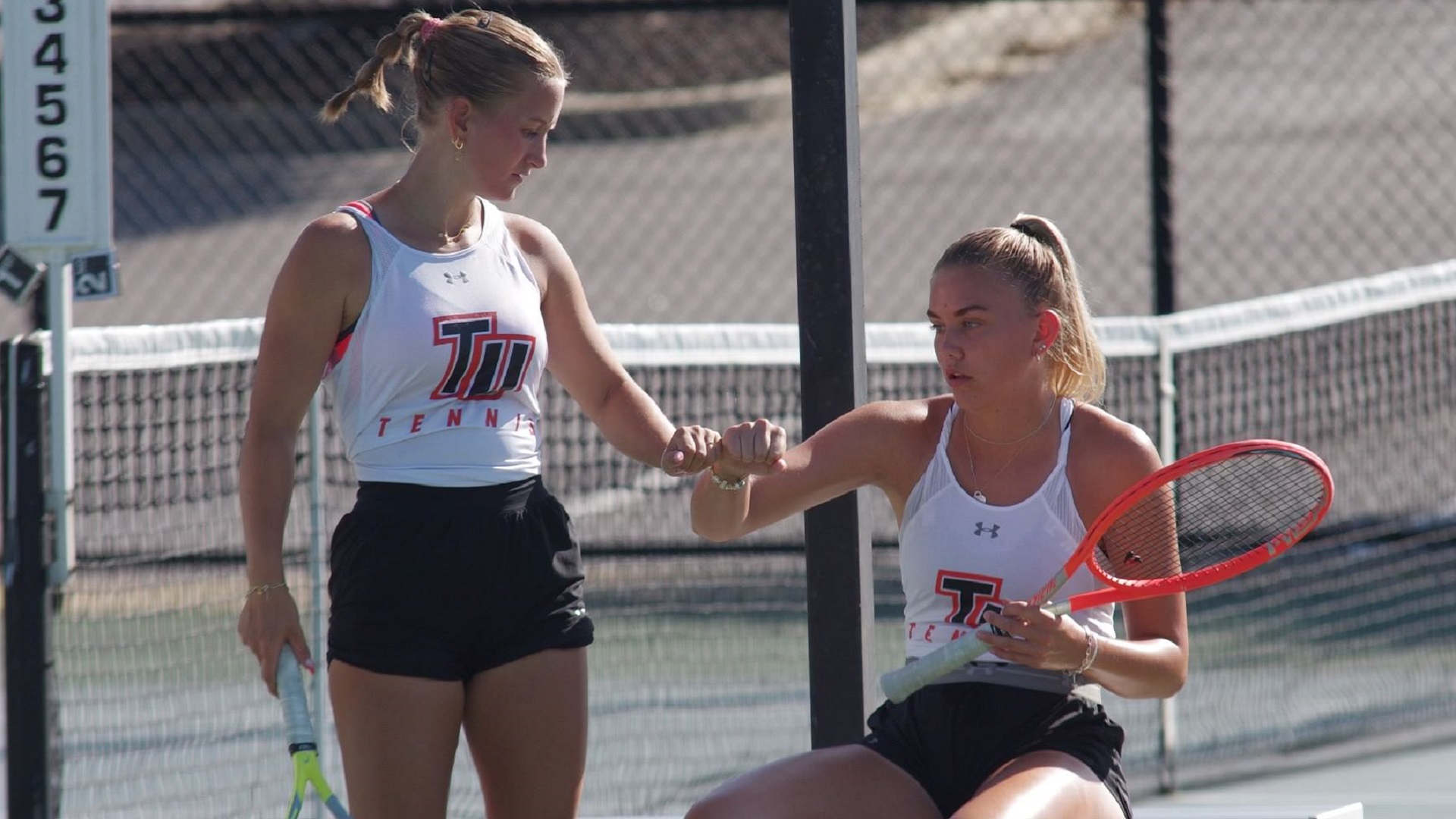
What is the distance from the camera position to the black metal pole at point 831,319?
2.92 metres

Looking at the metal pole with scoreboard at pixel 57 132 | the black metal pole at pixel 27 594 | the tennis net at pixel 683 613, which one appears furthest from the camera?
the tennis net at pixel 683 613

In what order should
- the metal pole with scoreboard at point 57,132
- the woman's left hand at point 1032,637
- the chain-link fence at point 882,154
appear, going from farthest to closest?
1. the chain-link fence at point 882,154
2. the metal pole with scoreboard at point 57,132
3. the woman's left hand at point 1032,637

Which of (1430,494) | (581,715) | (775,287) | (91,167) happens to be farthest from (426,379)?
(775,287)

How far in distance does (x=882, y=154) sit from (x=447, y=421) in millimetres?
11835

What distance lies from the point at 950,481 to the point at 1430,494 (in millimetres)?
5658

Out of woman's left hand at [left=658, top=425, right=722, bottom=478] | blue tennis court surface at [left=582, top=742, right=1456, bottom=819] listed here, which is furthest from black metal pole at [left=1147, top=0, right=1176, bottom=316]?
woman's left hand at [left=658, top=425, right=722, bottom=478]

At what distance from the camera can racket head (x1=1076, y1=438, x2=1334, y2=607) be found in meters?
2.58

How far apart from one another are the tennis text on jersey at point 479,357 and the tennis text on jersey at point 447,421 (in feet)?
0.06

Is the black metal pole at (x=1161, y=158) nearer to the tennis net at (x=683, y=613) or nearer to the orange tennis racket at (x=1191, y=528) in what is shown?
the tennis net at (x=683, y=613)

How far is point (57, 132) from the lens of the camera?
3.84 meters

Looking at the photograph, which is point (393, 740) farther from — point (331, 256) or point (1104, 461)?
point (1104, 461)

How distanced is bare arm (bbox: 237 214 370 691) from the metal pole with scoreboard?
1.34m

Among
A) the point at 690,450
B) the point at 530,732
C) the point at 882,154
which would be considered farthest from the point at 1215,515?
the point at 882,154

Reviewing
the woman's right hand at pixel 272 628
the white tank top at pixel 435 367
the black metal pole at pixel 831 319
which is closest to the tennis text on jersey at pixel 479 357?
the white tank top at pixel 435 367
